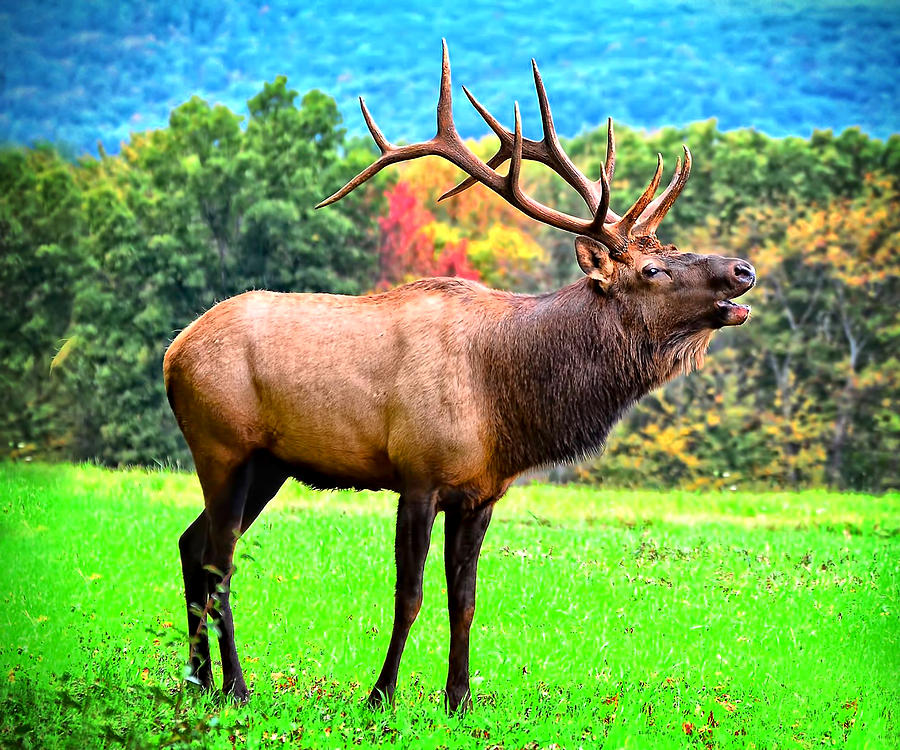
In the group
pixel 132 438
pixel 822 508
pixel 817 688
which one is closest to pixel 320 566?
pixel 817 688

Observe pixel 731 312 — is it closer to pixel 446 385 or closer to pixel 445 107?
pixel 446 385

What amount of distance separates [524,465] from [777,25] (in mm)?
37971

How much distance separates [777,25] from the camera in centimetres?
3950

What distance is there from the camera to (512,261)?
27984 millimetres

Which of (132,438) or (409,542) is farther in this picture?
(132,438)

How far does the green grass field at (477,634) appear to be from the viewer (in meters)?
5.16

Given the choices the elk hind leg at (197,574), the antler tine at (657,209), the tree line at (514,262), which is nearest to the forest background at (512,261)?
the tree line at (514,262)

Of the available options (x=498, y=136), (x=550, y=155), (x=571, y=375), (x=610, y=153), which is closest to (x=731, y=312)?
(x=571, y=375)

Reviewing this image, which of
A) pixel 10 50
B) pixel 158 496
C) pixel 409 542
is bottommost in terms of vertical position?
pixel 158 496

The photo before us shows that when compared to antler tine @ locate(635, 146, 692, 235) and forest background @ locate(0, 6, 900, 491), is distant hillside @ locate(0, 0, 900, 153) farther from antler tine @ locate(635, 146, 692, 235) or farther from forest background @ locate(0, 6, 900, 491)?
antler tine @ locate(635, 146, 692, 235)

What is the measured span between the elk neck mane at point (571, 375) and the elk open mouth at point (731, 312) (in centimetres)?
20

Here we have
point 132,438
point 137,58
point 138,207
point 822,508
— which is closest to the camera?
point 822,508

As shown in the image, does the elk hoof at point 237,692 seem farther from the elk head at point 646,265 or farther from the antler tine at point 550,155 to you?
the antler tine at point 550,155

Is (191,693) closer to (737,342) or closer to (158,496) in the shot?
(158,496)
